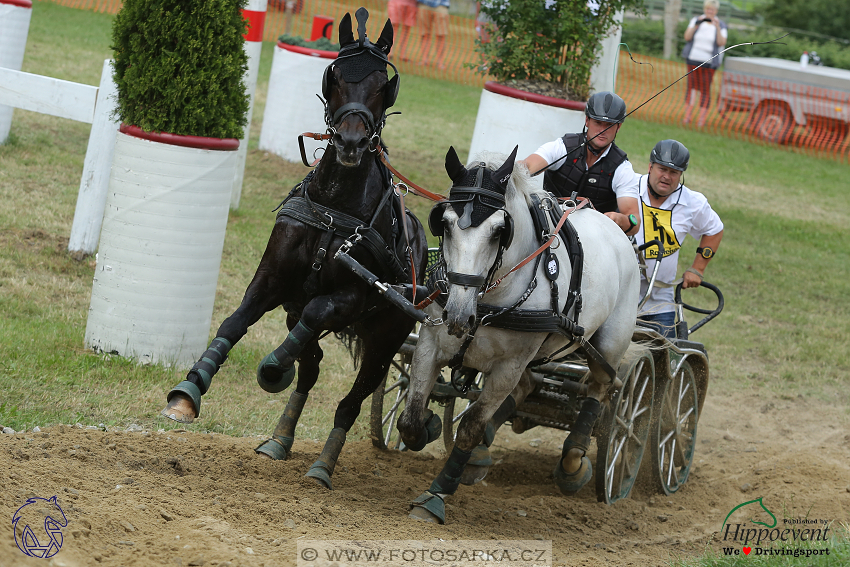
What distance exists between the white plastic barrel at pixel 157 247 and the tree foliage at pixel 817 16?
27356mm

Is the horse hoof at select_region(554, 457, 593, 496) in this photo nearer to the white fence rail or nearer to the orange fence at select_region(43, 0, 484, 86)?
the white fence rail

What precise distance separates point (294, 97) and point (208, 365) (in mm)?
8660

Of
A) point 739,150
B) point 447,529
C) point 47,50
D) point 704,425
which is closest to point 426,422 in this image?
point 447,529

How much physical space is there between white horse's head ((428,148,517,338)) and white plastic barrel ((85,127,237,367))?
2574 millimetres

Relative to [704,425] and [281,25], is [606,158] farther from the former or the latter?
[281,25]

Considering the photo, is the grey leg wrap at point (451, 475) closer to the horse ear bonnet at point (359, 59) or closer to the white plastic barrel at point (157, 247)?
the horse ear bonnet at point (359, 59)

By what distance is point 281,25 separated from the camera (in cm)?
2072

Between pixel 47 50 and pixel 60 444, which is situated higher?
pixel 47 50

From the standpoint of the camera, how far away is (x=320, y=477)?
4742 mm

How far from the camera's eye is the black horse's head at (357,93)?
3.98 metres

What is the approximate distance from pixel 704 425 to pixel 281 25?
51.9 feet

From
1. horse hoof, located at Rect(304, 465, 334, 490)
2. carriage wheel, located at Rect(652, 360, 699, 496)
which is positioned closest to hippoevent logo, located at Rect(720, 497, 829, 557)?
carriage wheel, located at Rect(652, 360, 699, 496)

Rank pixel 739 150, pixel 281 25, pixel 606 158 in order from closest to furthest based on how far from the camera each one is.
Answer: pixel 606 158 < pixel 739 150 < pixel 281 25

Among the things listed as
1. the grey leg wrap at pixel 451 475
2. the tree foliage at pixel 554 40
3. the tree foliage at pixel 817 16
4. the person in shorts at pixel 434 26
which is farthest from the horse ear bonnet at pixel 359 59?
the tree foliage at pixel 817 16
